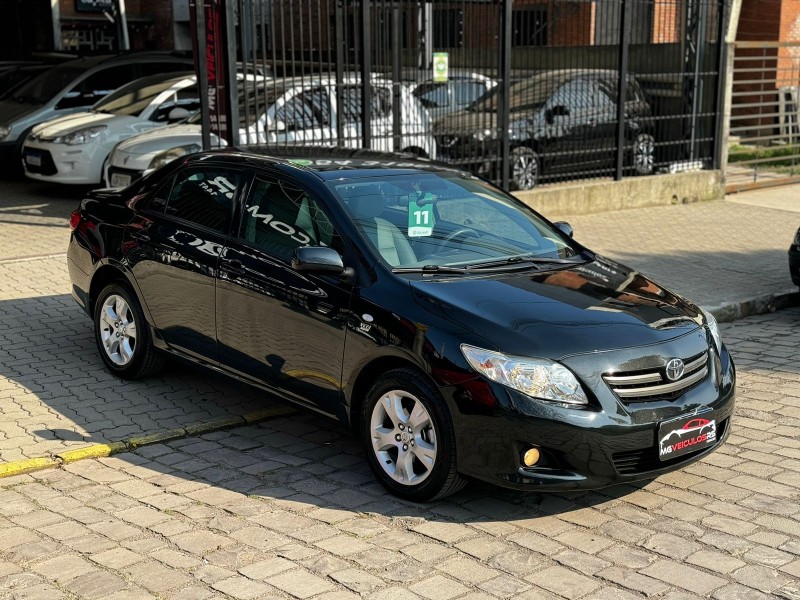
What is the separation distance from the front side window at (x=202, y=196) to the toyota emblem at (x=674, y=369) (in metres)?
2.68

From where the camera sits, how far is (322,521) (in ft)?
16.7

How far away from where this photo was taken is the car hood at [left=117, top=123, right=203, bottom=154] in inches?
528

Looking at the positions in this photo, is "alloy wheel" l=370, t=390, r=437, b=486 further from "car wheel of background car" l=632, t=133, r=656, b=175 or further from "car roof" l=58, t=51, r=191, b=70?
"car roof" l=58, t=51, r=191, b=70

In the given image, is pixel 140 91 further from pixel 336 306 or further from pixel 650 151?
pixel 336 306

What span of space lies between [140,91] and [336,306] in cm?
1139

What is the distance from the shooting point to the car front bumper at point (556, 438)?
485 centimetres

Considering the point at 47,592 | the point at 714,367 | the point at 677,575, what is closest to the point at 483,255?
the point at 714,367

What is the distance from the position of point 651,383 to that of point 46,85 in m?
14.8

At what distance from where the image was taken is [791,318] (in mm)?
9633

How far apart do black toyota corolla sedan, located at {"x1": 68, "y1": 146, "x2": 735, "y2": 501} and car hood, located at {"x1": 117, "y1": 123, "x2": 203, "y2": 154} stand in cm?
641

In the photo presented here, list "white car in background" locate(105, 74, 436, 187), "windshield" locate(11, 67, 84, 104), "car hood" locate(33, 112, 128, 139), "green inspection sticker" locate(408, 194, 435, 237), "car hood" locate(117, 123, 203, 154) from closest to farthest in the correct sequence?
"green inspection sticker" locate(408, 194, 435, 237), "white car in background" locate(105, 74, 436, 187), "car hood" locate(117, 123, 203, 154), "car hood" locate(33, 112, 128, 139), "windshield" locate(11, 67, 84, 104)

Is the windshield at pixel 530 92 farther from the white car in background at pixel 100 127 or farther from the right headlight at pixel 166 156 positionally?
the white car in background at pixel 100 127

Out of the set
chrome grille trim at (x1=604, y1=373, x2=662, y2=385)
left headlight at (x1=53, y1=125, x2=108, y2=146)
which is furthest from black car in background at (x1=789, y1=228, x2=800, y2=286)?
left headlight at (x1=53, y1=125, x2=108, y2=146)

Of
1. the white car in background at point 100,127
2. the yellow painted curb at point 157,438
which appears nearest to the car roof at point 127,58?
the white car in background at point 100,127
